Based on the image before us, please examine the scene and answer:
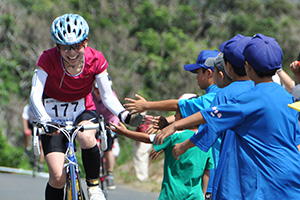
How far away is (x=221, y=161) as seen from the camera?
13.0ft

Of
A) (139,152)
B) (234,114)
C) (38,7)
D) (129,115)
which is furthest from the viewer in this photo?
(38,7)

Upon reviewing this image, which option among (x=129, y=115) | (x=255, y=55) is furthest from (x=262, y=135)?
(x=129, y=115)

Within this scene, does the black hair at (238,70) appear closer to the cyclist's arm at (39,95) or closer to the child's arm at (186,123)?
the child's arm at (186,123)

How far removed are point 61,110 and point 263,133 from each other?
9.07 feet

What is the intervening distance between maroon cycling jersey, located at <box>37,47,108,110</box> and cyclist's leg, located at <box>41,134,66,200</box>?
1.61 feet

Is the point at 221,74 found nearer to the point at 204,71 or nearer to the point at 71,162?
the point at 204,71

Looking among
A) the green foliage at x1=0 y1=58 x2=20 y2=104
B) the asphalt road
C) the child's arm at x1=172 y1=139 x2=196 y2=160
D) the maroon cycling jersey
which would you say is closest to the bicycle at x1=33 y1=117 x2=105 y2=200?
the maroon cycling jersey

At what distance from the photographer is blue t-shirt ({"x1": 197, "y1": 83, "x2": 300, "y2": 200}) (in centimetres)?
375

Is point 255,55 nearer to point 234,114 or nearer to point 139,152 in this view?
point 234,114

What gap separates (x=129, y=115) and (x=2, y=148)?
38.9 feet

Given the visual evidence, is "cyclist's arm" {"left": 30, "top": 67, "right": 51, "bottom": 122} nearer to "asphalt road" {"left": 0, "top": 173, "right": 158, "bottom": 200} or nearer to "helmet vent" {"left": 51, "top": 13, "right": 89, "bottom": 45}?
"helmet vent" {"left": 51, "top": 13, "right": 89, "bottom": 45}

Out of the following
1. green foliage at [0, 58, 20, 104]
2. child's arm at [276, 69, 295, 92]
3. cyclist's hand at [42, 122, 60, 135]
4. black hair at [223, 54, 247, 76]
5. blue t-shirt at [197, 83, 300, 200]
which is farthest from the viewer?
green foliage at [0, 58, 20, 104]

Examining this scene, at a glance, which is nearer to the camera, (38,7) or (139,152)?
(139,152)

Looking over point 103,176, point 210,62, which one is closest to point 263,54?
point 210,62
